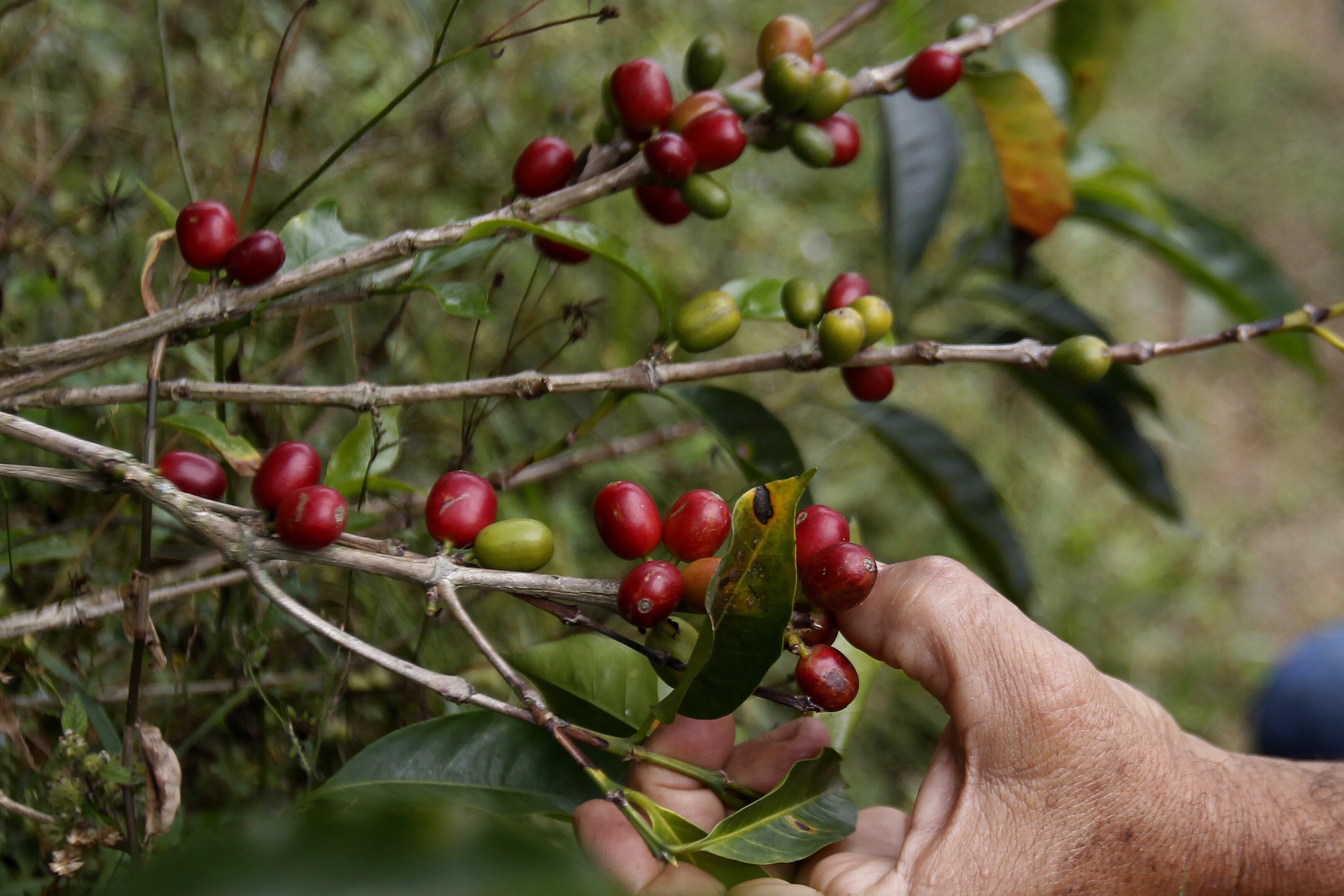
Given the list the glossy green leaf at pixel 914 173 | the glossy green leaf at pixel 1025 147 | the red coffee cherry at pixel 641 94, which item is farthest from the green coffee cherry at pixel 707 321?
the glossy green leaf at pixel 914 173

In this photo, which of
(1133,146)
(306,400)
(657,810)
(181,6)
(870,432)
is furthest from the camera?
(1133,146)

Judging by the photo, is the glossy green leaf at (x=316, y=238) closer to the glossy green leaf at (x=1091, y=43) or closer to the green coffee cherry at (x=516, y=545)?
the green coffee cherry at (x=516, y=545)

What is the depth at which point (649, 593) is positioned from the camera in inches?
29.7

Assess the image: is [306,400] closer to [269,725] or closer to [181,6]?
[269,725]

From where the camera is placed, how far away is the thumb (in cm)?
92

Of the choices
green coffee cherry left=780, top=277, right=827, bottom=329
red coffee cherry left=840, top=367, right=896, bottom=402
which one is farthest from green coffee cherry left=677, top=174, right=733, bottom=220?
red coffee cherry left=840, top=367, right=896, bottom=402

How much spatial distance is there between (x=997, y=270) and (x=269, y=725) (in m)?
1.52

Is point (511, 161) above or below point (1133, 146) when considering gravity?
above

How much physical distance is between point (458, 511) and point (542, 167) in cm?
45

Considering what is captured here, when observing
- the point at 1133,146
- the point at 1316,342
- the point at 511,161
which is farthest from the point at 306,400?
the point at 1133,146

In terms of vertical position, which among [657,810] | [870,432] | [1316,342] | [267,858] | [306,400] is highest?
[267,858]

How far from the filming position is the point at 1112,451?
1.74 m

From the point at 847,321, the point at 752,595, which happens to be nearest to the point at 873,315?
the point at 847,321

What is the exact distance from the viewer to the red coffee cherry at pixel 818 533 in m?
0.83
